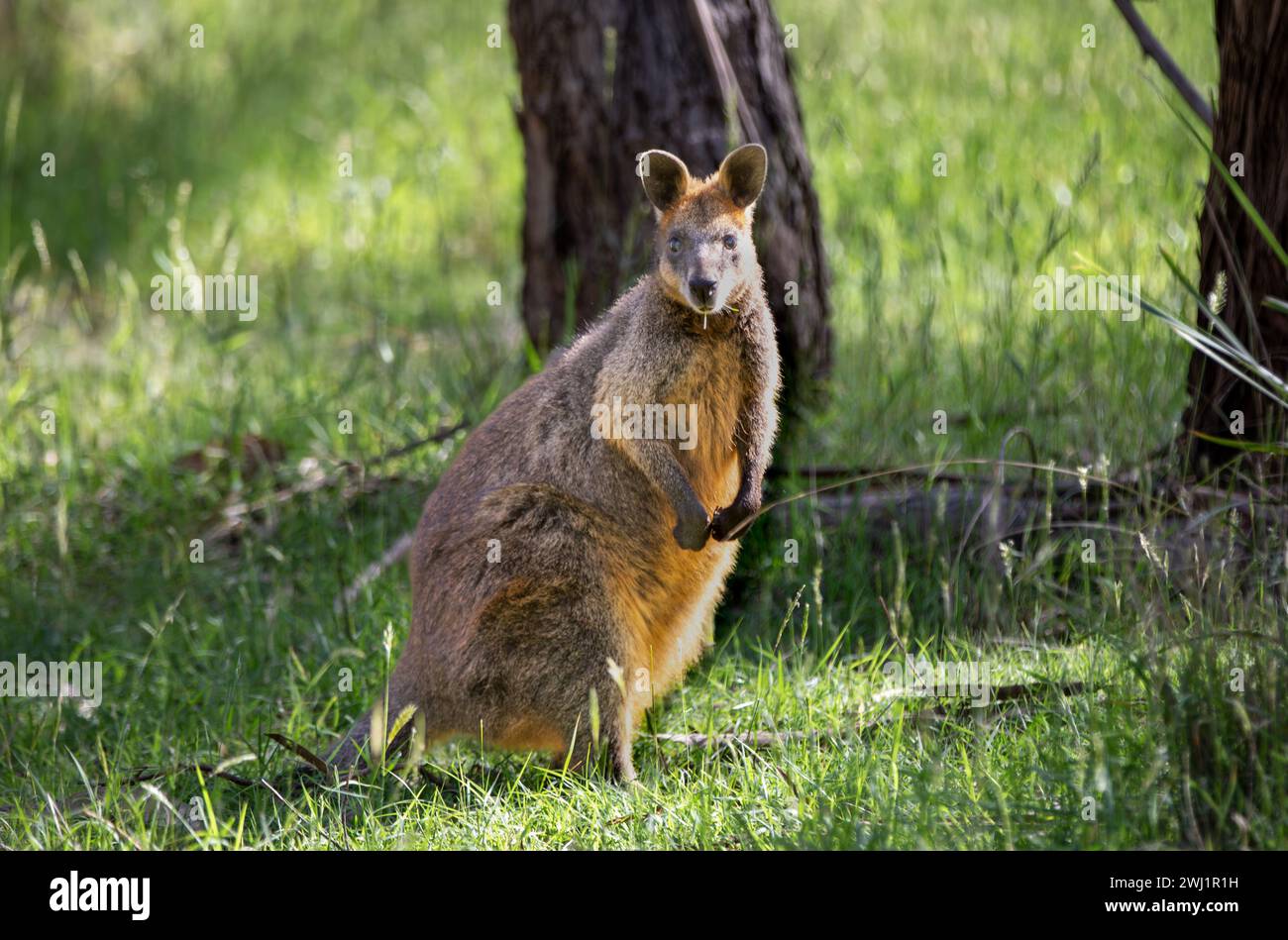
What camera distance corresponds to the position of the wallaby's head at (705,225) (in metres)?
3.96

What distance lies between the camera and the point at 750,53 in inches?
241

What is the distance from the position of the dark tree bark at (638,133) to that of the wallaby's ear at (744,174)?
1677 mm

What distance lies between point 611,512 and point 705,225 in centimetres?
88

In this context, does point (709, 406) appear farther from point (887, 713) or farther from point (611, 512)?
point (887, 713)

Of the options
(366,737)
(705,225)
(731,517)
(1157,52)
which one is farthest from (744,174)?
(366,737)

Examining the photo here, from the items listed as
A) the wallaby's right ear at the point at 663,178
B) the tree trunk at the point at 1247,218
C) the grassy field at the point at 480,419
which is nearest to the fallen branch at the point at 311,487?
the grassy field at the point at 480,419

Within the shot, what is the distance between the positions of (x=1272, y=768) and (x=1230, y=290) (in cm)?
223

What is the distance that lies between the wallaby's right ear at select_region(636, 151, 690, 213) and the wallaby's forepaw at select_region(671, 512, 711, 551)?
3.07 feet

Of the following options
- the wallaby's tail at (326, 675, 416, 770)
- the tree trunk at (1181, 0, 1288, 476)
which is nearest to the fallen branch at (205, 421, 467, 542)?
the wallaby's tail at (326, 675, 416, 770)

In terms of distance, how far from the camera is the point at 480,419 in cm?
617

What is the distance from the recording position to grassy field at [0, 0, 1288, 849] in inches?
138
